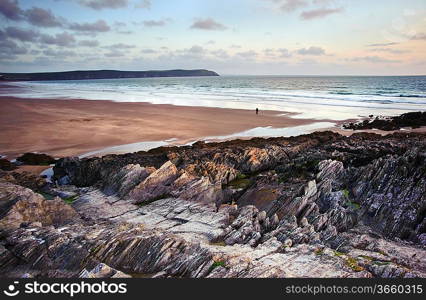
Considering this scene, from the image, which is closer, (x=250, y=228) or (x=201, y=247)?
(x=201, y=247)

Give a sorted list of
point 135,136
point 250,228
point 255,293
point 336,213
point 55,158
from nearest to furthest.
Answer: point 255,293 → point 250,228 → point 336,213 → point 55,158 → point 135,136

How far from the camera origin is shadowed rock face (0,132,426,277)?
38.0ft

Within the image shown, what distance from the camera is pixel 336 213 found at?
15.2 metres

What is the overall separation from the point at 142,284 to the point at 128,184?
1055cm

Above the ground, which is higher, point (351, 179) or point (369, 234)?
point (351, 179)

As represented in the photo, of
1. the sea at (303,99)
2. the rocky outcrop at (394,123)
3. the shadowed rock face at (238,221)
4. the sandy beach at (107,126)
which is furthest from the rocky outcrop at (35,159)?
the sea at (303,99)

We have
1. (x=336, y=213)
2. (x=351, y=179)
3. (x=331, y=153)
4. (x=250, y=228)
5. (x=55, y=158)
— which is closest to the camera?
(x=250, y=228)

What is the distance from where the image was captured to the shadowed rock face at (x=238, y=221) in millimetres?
11570

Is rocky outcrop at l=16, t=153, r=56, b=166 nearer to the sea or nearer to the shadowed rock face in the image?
Answer: the shadowed rock face

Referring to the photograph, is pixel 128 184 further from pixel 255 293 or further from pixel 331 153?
pixel 331 153

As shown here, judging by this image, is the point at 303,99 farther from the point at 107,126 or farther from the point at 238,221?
the point at 238,221

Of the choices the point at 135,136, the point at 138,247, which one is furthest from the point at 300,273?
the point at 135,136

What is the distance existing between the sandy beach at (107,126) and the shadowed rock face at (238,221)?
1600 centimetres

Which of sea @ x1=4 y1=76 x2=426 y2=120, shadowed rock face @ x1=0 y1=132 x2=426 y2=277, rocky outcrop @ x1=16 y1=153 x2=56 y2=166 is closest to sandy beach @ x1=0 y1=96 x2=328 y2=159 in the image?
rocky outcrop @ x1=16 y1=153 x2=56 y2=166
